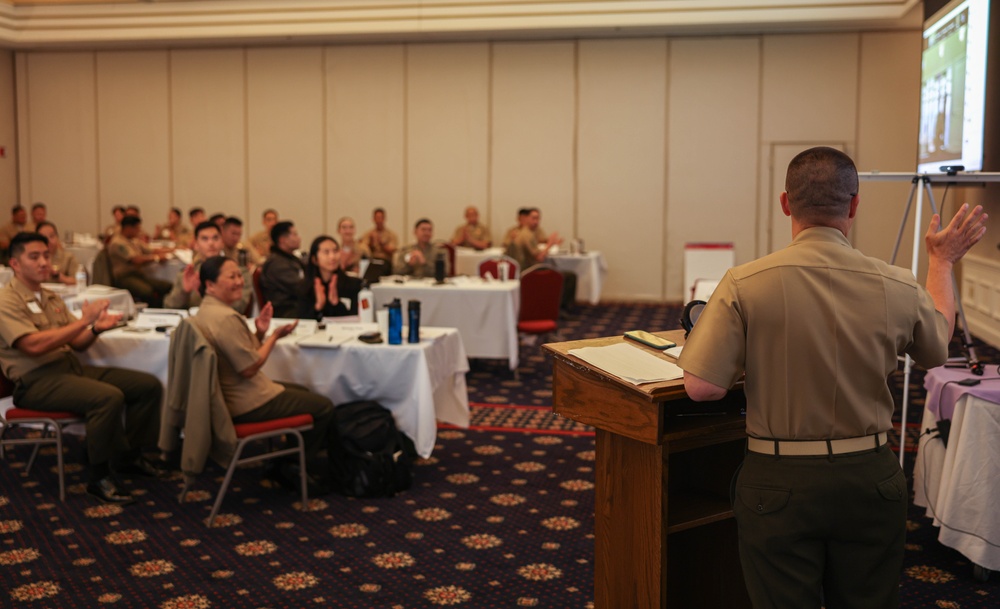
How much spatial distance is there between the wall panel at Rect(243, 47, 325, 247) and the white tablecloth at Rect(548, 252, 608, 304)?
14.3 feet

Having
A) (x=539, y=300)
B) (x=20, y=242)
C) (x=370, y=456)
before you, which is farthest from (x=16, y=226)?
(x=370, y=456)

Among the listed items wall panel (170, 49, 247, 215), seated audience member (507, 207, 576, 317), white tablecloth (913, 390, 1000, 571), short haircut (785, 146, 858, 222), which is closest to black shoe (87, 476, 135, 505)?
white tablecloth (913, 390, 1000, 571)

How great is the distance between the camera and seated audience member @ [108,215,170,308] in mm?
10164

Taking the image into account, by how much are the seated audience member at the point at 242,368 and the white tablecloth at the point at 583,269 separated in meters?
6.80

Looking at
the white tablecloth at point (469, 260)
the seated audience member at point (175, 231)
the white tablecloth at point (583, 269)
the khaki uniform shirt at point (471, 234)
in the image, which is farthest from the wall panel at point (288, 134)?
the white tablecloth at point (583, 269)

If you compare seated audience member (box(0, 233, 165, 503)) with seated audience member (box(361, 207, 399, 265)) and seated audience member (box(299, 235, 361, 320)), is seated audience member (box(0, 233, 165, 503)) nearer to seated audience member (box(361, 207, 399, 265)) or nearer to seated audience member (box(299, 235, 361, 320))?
seated audience member (box(299, 235, 361, 320))

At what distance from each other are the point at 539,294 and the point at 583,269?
331 centimetres

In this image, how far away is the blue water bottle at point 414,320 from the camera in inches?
208

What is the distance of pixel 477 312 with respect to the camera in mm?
8086

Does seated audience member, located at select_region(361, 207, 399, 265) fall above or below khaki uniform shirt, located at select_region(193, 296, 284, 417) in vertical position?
above

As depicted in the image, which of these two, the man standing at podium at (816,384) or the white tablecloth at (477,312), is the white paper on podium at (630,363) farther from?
the white tablecloth at (477,312)

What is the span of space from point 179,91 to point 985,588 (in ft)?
43.9

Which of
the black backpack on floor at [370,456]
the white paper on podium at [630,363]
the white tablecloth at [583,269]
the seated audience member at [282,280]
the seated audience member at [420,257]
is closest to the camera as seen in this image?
the white paper on podium at [630,363]

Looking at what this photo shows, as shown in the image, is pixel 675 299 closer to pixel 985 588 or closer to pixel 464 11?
pixel 464 11
